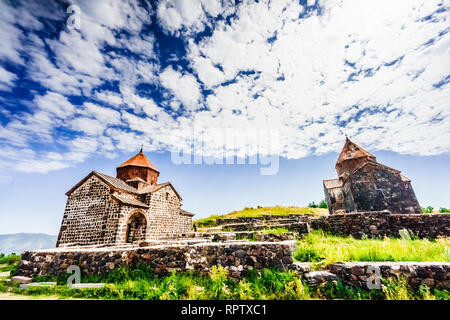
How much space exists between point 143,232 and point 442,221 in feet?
63.7

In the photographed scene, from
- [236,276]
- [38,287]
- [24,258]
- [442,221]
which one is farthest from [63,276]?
[442,221]

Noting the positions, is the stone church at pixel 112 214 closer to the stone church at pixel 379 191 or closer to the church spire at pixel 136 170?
the church spire at pixel 136 170

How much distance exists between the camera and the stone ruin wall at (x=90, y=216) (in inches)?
517

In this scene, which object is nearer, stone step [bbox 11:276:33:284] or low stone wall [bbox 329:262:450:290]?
low stone wall [bbox 329:262:450:290]

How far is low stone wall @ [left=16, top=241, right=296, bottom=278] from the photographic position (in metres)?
5.02

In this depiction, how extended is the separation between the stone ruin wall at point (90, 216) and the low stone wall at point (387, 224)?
47.2 feet

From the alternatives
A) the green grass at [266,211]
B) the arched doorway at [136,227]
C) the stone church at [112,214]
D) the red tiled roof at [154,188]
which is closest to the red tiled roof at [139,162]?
the stone church at [112,214]

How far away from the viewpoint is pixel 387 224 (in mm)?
8992

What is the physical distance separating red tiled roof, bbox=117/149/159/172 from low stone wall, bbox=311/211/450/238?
20.1 metres

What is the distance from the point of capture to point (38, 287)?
570 cm

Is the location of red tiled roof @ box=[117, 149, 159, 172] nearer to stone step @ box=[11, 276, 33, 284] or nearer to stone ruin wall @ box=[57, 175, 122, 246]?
stone ruin wall @ box=[57, 175, 122, 246]

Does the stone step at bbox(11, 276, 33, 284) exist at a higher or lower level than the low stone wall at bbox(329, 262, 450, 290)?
lower

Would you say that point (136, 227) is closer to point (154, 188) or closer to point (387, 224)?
point (154, 188)

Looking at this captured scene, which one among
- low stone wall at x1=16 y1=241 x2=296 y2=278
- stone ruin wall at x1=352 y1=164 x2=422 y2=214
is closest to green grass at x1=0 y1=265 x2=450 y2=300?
low stone wall at x1=16 y1=241 x2=296 y2=278
